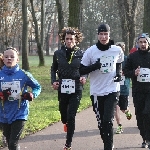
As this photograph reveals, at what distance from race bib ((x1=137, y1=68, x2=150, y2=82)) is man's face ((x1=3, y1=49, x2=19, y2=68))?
223 centimetres

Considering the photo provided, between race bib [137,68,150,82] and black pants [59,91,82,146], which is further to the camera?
black pants [59,91,82,146]

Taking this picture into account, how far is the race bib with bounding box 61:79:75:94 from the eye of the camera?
7527 mm

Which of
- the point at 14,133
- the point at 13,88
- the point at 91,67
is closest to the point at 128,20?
the point at 91,67

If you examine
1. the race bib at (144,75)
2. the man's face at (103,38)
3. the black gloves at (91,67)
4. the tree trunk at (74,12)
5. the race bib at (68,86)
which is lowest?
the race bib at (68,86)

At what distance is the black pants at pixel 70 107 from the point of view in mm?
7566

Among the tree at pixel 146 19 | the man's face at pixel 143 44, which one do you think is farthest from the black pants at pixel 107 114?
the tree at pixel 146 19

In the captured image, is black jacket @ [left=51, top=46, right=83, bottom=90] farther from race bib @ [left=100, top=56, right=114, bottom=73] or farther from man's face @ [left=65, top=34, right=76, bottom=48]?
race bib @ [left=100, top=56, right=114, bottom=73]

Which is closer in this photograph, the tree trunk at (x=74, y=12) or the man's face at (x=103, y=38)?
the man's face at (x=103, y=38)

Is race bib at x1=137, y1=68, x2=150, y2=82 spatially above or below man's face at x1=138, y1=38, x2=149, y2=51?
below

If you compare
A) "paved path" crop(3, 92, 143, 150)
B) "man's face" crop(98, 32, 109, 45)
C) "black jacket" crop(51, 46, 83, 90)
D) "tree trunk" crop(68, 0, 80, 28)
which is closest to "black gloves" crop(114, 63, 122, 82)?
"man's face" crop(98, 32, 109, 45)

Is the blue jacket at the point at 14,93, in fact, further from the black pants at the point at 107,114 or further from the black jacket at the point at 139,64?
the black jacket at the point at 139,64

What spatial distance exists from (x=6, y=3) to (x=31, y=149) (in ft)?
108

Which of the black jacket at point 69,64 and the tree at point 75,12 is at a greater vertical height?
the tree at point 75,12

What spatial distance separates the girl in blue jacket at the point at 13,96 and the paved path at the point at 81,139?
64.1 inches
